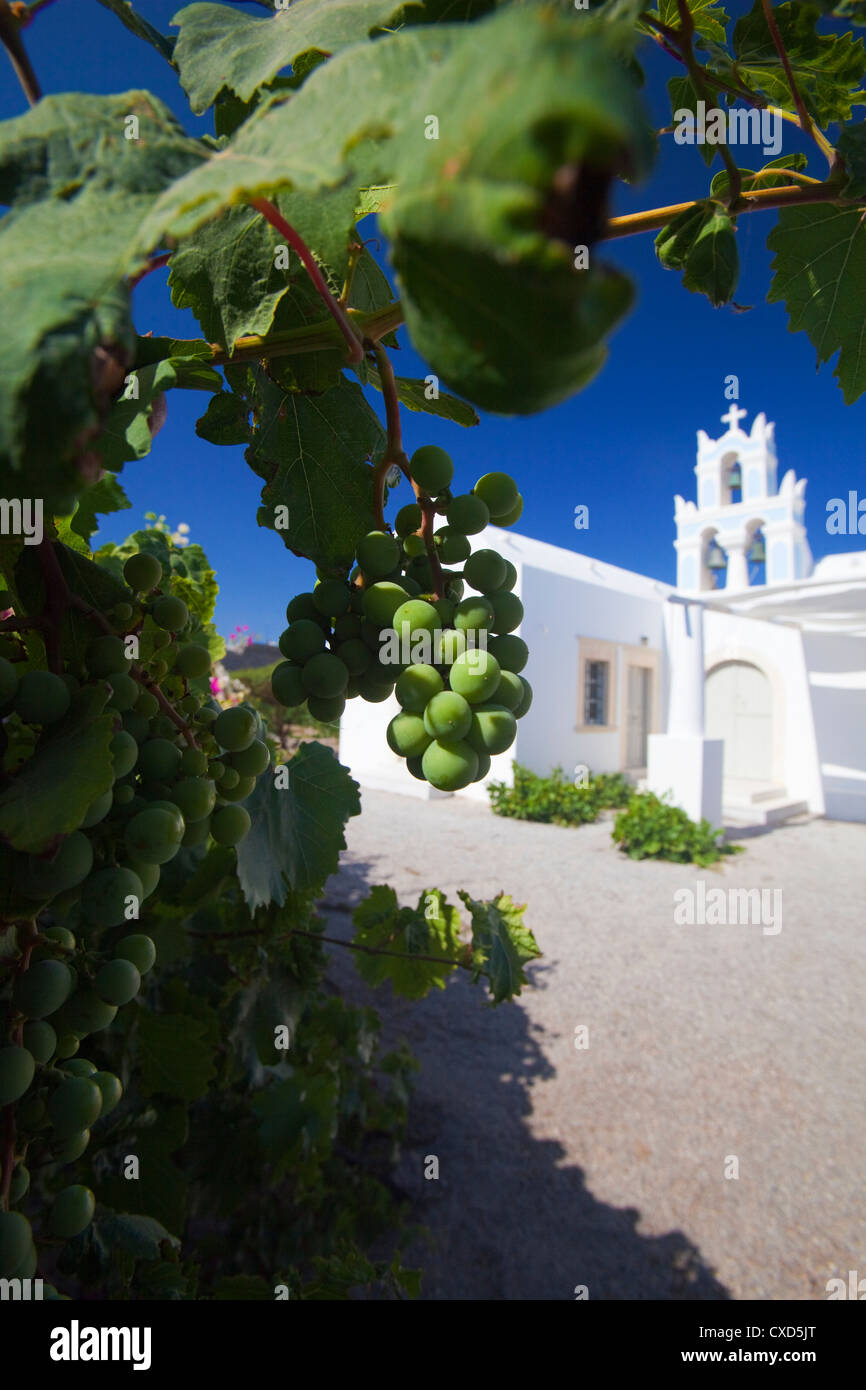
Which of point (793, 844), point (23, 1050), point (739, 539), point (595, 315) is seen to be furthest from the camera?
point (739, 539)

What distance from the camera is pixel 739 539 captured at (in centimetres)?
1482

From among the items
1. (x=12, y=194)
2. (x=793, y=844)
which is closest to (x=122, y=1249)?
(x=12, y=194)

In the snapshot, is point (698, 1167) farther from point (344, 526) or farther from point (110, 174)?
point (110, 174)

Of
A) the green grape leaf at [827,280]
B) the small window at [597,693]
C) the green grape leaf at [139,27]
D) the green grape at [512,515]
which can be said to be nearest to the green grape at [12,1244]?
the green grape at [512,515]

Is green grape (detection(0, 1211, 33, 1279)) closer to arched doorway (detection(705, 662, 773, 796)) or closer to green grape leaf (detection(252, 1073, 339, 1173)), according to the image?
green grape leaf (detection(252, 1073, 339, 1173))

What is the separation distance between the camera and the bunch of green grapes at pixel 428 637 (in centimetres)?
78

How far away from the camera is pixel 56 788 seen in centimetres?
62

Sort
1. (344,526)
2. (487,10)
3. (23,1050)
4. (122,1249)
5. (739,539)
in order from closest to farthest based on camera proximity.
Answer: (487,10) → (23,1050) → (344,526) → (122,1249) → (739,539)

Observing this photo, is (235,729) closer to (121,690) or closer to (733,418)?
(121,690)

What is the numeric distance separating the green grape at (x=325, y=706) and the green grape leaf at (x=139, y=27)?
80 cm

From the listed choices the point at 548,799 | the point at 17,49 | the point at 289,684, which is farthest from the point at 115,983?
the point at 548,799

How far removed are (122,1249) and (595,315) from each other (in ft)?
4.76

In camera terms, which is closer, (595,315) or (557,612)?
(595,315)

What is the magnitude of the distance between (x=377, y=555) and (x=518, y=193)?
1.95 feet
